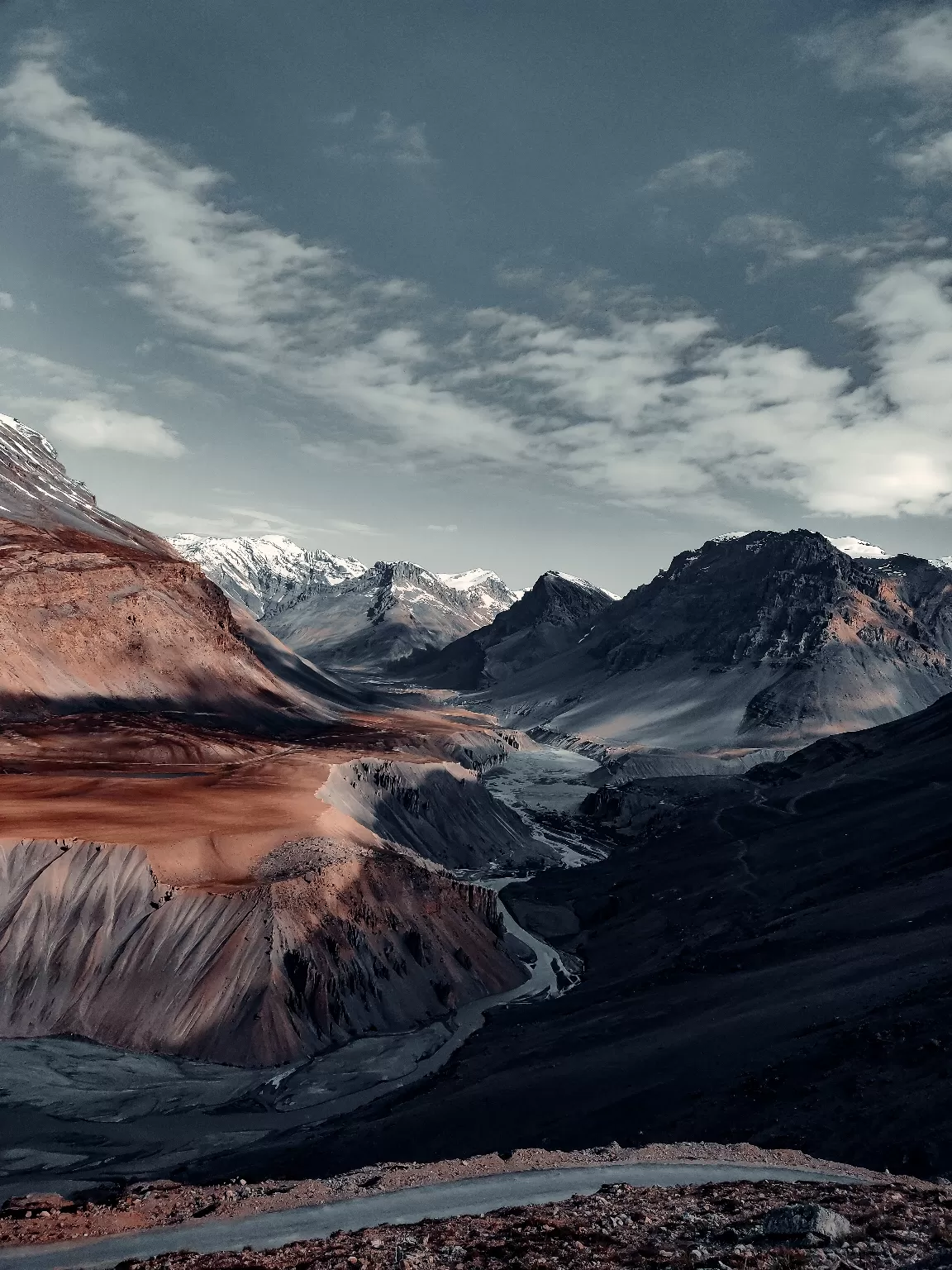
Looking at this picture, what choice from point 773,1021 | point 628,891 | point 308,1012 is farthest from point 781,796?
point 308,1012

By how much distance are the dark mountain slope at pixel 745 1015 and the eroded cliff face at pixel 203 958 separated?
7537mm

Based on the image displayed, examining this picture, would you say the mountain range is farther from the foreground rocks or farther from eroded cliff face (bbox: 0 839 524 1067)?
the foreground rocks

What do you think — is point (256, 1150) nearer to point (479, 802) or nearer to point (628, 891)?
point (628, 891)

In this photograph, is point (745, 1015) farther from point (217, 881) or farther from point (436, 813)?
point (436, 813)

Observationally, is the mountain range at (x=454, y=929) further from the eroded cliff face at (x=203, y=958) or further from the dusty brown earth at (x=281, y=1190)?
the dusty brown earth at (x=281, y=1190)

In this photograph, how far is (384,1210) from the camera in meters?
25.0

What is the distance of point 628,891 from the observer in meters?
89.1

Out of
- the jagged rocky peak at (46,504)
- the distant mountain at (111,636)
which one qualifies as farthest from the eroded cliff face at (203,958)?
the jagged rocky peak at (46,504)

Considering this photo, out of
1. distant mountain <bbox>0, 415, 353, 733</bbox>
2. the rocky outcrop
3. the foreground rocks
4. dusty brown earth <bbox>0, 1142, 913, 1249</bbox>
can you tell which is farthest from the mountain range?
the foreground rocks

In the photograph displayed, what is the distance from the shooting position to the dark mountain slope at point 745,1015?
111ft

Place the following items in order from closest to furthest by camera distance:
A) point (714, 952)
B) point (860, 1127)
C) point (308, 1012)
Result: point (860, 1127) → point (308, 1012) → point (714, 952)

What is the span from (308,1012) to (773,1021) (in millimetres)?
25539

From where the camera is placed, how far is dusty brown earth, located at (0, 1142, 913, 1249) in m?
23.8

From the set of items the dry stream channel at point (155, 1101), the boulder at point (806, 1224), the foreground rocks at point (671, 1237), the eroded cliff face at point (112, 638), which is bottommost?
the dry stream channel at point (155, 1101)
